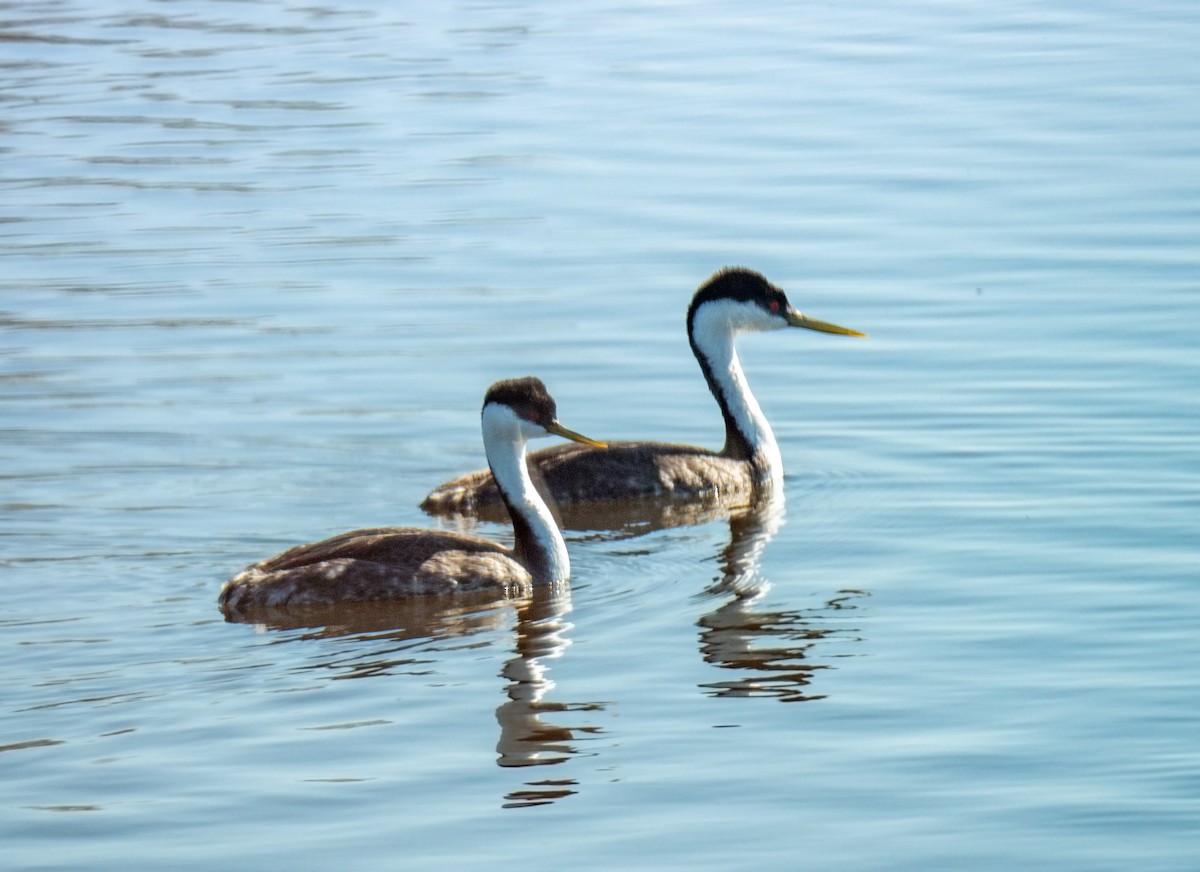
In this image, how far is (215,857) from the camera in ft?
27.3

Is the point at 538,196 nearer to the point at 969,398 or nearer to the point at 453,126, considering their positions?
the point at 453,126

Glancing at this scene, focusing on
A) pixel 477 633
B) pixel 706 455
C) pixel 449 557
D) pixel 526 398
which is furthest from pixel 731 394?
pixel 477 633

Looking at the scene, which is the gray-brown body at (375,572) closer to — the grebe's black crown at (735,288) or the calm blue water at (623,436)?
the calm blue water at (623,436)

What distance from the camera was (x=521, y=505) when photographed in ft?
40.5

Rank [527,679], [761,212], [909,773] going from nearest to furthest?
[909,773], [527,679], [761,212]

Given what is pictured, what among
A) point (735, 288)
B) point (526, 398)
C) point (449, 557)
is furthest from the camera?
point (735, 288)

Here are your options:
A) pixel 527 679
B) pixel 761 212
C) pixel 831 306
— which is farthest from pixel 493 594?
pixel 761 212

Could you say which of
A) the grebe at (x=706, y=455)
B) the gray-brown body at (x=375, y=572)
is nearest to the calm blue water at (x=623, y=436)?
the gray-brown body at (x=375, y=572)

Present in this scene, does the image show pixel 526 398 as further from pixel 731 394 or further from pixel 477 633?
pixel 731 394

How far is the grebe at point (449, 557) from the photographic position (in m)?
11.5

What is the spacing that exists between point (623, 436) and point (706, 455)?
2.62 ft

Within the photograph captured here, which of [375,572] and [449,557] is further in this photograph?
[449,557]

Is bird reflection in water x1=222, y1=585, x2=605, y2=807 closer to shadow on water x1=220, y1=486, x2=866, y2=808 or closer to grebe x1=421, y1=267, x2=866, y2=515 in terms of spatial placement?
shadow on water x1=220, y1=486, x2=866, y2=808

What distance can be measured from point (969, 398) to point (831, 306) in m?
2.60
